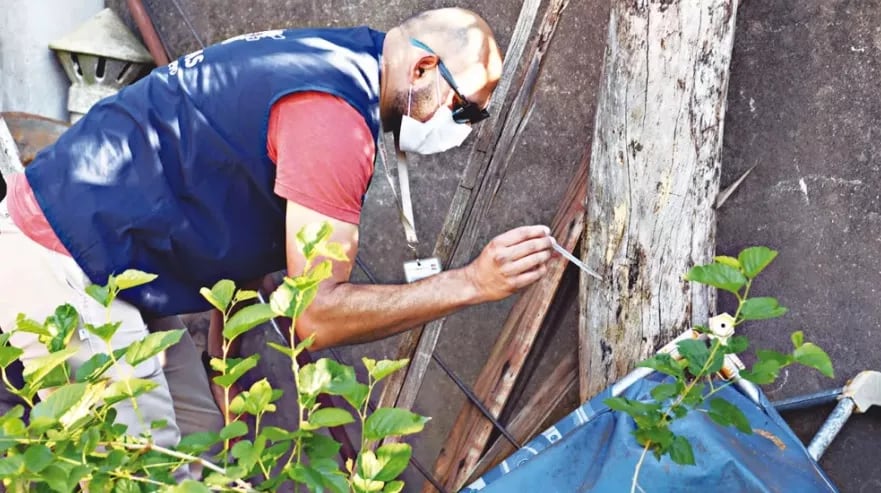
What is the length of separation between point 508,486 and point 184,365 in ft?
3.53

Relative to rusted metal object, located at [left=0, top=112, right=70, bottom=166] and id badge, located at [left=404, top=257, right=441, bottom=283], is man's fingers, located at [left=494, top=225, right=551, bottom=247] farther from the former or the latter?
rusted metal object, located at [left=0, top=112, right=70, bottom=166]

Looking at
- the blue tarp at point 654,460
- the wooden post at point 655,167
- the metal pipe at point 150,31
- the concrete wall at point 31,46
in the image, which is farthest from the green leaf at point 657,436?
the concrete wall at point 31,46

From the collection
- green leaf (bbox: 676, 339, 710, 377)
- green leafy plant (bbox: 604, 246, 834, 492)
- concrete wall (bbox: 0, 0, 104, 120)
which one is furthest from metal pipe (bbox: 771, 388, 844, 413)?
concrete wall (bbox: 0, 0, 104, 120)

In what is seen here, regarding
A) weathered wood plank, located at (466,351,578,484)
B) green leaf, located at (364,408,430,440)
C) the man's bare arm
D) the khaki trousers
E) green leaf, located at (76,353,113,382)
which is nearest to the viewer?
green leaf, located at (364,408,430,440)

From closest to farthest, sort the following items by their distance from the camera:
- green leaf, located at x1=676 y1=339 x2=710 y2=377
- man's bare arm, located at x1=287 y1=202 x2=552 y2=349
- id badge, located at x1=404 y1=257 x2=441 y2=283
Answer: green leaf, located at x1=676 y1=339 x2=710 y2=377, man's bare arm, located at x1=287 y1=202 x2=552 y2=349, id badge, located at x1=404 y1=257 x2=441 y2=283

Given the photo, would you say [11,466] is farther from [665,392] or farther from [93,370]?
[665,392]

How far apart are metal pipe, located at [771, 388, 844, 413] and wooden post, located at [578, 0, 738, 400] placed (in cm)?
46

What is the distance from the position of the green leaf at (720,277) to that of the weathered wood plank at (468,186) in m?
1.10

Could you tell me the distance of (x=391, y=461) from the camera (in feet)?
4.92

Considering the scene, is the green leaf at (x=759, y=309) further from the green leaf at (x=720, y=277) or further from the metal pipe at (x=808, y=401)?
the metal pipe at (x=808, y=401)

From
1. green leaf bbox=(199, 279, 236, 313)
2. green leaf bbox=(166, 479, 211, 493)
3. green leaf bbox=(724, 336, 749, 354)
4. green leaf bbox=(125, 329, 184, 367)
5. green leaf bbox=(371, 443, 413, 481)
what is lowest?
green leaf bbox=(724, 336, 749, 354)

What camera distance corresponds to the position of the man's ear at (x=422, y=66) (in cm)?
235

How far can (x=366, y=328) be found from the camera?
2230 millimetres

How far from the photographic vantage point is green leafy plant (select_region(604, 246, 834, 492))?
1.79m
